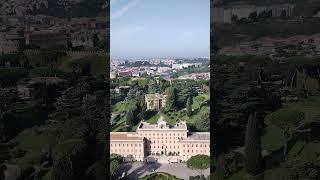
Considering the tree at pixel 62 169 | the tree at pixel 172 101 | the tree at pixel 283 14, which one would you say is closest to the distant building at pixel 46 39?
the tree at pixel 62 169

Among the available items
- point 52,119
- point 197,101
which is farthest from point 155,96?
point 52,119

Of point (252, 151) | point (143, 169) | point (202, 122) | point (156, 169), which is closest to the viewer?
point (252, 151)

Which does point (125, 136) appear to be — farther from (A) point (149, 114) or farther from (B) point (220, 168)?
(B) point (220, 168)

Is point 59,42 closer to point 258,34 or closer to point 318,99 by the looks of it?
point 258,34

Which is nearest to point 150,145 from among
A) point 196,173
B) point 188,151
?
point 188,151

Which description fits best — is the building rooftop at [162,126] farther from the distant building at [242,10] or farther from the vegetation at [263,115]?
the distant building at [242,10]
